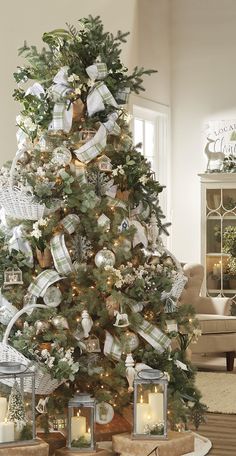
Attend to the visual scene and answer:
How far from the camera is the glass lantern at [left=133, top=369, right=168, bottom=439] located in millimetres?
4660

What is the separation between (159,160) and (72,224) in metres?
5.26

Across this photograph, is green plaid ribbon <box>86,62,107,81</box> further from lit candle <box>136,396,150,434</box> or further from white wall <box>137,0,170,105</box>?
white wall <box>137,0,170,105</box>

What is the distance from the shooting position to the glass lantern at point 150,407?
466 centimetres

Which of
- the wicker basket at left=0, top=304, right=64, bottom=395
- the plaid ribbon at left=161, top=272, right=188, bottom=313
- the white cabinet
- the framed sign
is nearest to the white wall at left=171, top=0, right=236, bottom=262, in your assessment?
the framed sign

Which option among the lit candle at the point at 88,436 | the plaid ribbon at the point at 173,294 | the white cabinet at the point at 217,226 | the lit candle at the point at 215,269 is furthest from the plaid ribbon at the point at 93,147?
the lit candle at the point at 215,269

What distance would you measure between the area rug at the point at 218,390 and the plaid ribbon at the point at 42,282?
2058mm

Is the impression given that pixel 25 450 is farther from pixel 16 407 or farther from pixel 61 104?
pixel 61 104

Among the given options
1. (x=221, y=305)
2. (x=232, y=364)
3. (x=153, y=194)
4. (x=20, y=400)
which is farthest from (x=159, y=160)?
(x=20, y=400)

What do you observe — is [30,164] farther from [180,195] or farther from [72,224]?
[180,195]

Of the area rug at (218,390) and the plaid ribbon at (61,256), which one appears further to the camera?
the area rug at (218,390)

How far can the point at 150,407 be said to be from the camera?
4.68 metres

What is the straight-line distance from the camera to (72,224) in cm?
482

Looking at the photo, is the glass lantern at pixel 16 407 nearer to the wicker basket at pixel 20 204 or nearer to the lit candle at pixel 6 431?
the lit candle at pixel 6 431

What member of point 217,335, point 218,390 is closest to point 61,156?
point 218,390
